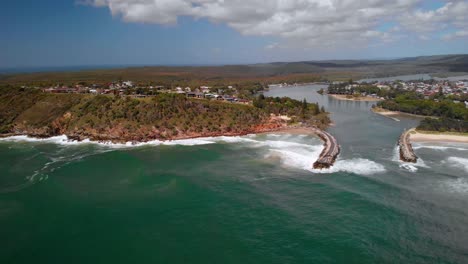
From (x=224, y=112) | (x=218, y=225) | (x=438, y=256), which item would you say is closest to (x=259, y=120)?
(x=224, y=112)

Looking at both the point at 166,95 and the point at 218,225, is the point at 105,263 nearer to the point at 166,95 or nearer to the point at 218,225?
the point at 218,225

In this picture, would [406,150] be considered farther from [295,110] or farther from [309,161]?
[295,110]

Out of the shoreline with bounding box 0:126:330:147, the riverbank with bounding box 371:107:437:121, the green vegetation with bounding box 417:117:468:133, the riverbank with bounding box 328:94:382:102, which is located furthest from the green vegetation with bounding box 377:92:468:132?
the shoreline with bounding box 0:126:330:147

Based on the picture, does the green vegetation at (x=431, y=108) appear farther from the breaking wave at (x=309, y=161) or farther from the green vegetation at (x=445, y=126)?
the breaking wave at (x=309, y=161)

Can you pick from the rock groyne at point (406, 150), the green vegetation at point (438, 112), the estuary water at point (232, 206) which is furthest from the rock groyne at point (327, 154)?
the green vegetation at point (438, 112)

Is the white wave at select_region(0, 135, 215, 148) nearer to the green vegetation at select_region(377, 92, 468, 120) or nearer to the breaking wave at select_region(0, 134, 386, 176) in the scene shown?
the breaking wave at select_region(0, 134, 386, 176)

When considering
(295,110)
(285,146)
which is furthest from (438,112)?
(285,146)

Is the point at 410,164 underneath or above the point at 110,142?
underneath
